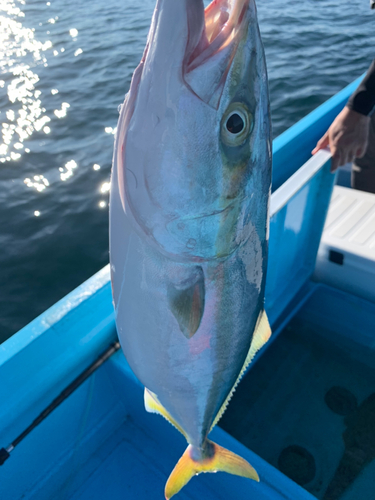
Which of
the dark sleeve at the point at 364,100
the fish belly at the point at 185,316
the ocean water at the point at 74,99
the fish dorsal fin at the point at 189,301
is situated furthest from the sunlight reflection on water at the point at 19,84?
the fish dorsal fin at the point at 189,301

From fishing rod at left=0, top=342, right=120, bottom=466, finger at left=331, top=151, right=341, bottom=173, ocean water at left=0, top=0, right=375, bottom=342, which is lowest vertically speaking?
ocean water at left=0, top=0, right=375, bottom=342

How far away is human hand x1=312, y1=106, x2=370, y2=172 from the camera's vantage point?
2547mm

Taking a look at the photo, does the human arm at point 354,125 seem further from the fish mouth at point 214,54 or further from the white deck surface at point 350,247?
the fish mouth at point 214,54

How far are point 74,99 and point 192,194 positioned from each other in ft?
26.9

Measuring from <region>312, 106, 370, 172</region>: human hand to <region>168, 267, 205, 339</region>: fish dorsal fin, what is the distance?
77.4 inches

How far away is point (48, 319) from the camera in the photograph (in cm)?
203

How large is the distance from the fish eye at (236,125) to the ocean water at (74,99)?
3.89m

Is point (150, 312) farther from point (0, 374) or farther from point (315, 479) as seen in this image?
point (315, 479)

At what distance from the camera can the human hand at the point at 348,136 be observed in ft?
8.36

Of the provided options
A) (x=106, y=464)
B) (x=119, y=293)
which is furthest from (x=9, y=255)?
(x=119, y=293)

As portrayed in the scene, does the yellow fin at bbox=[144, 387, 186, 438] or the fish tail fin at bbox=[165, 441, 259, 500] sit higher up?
the yellow fin at bbox=[144, 387, 186, 438]

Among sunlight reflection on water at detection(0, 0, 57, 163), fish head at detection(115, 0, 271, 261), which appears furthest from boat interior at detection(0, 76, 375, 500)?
sunlight reflection on water at detection(0, 0, 57, 163)

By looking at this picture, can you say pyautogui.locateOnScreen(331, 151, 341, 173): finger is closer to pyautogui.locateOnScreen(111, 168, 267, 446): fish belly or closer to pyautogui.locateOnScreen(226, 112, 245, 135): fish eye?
pyautogui.locateOnScreen(111, 168, 267, 446): fish belly

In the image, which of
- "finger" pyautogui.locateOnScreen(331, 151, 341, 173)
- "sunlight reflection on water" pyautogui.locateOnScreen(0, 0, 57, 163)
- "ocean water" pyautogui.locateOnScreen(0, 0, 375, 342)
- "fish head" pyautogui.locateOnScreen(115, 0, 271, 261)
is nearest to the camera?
"fish head" pyautogui.locateOnScreen(115, 0, 271, 261)
